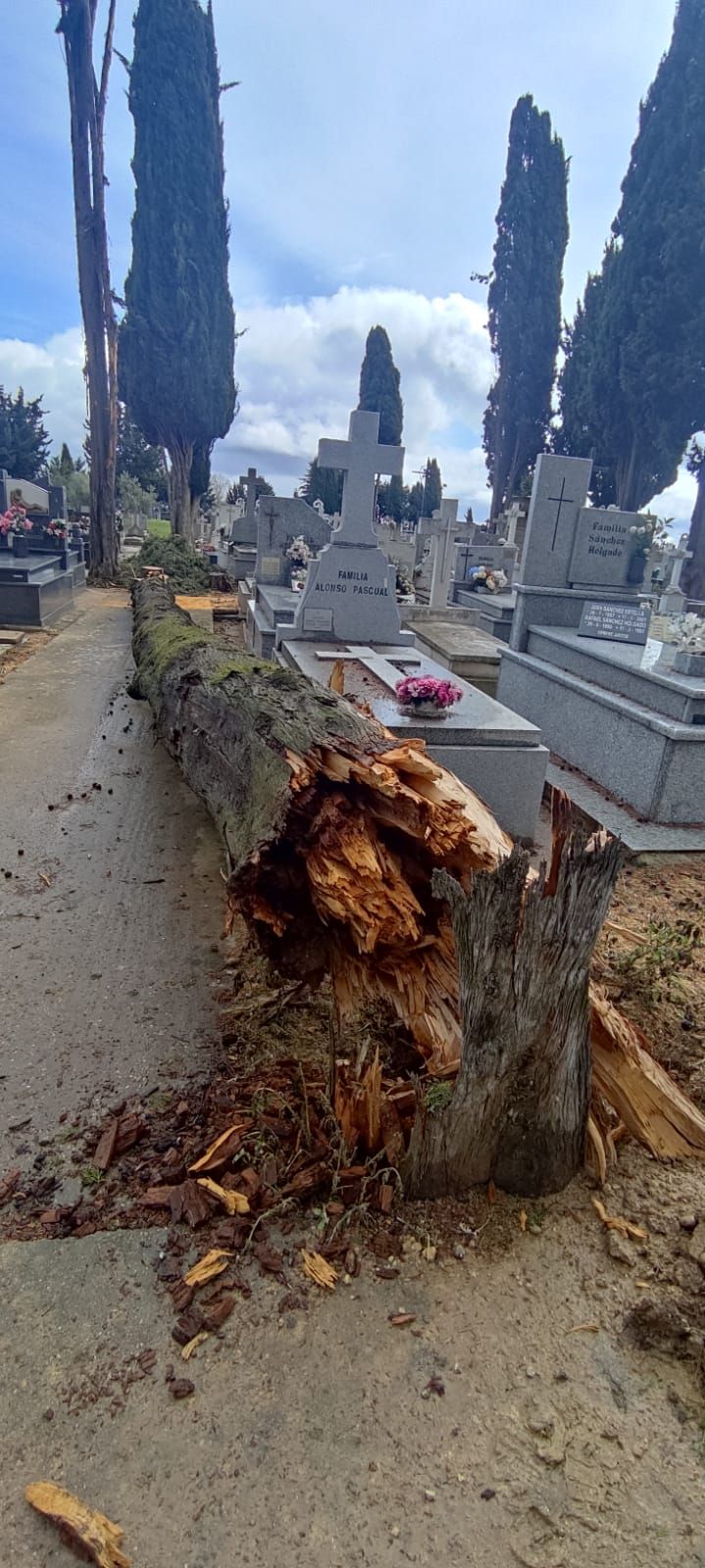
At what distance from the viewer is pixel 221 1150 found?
85.4 inches

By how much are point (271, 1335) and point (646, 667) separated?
523 centimetres

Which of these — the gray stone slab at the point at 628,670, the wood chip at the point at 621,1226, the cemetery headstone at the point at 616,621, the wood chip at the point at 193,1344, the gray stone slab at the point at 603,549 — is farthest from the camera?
the gray stone slab at the point at 603,549

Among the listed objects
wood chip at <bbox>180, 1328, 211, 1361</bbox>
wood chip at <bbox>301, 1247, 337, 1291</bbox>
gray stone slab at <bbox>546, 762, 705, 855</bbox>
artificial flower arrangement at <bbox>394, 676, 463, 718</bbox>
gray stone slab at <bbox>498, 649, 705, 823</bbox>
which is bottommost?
wood chip at <bbox>180, 1328, 211, 1361</bbox>

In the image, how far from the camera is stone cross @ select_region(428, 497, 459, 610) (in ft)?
39.4

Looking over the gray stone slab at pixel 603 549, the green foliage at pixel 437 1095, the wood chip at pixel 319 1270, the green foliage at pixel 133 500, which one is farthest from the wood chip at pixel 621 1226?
the green foliage at pixel 133 500

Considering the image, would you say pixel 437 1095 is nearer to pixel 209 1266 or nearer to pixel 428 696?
pixel 209 1266

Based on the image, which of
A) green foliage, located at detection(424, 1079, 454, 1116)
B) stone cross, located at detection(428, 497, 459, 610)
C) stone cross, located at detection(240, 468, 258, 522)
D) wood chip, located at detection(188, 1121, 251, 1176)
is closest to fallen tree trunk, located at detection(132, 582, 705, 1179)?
green foliage, located at detection(424, 1079, 454, 1116)

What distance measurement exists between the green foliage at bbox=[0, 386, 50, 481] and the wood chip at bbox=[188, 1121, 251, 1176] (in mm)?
39851

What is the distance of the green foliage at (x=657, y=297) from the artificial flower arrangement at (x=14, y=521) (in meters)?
17.8

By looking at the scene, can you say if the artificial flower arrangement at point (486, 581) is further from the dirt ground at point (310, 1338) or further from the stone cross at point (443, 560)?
the dirt ground at point (310, 1338)

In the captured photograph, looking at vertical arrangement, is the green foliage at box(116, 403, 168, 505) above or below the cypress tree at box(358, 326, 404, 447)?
below

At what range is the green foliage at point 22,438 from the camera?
36.8 m

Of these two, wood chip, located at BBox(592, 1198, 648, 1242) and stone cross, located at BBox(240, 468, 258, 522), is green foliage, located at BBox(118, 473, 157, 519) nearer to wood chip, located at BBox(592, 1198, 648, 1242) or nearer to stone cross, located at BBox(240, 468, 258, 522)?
stone cross, located at BBox(240, 468, 258, 522)

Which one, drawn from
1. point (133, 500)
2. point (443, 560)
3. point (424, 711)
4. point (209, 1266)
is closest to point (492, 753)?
point (424, 711)
